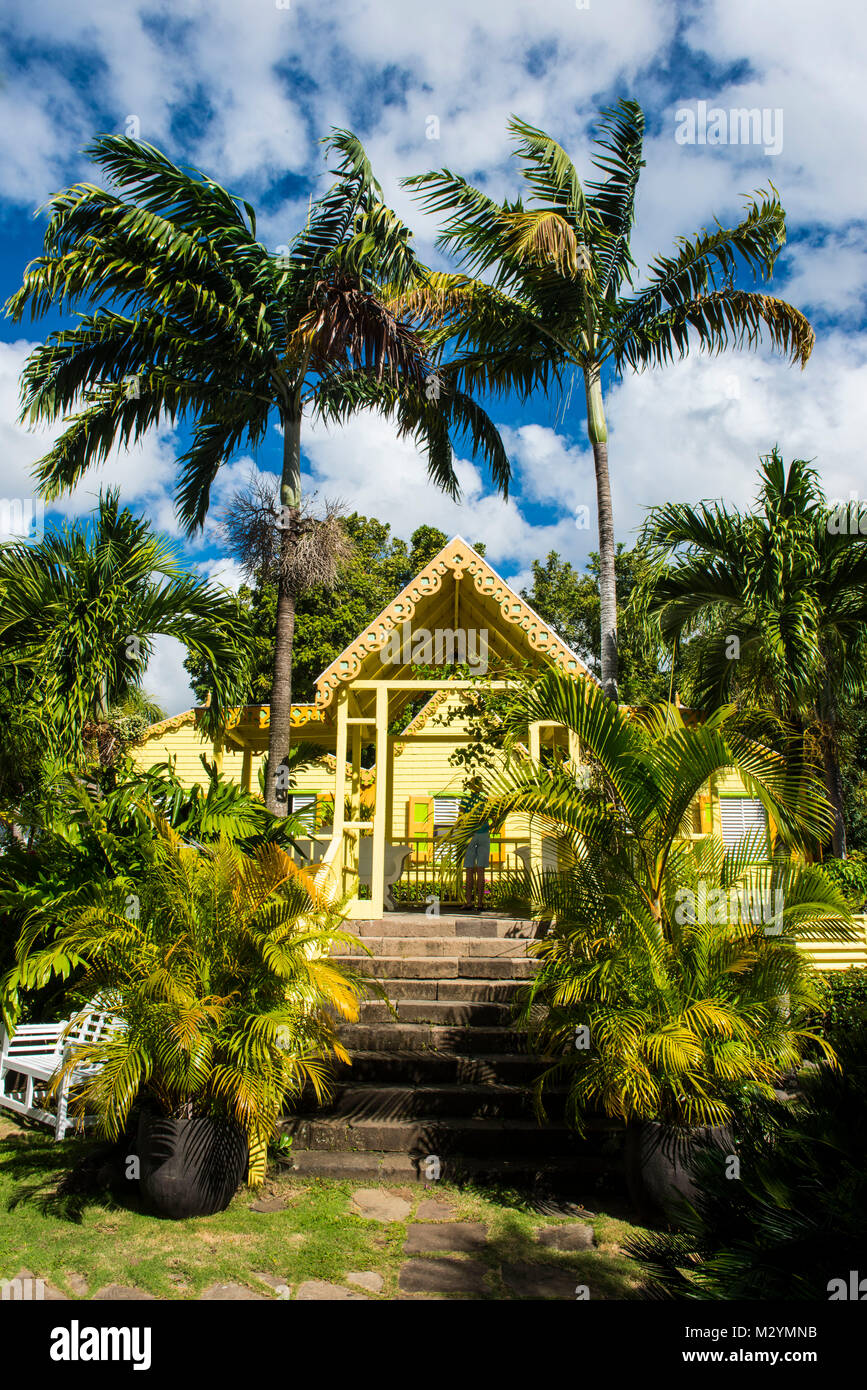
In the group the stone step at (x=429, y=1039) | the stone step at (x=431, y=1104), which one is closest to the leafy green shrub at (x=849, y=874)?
the stone step at (x=429, y=1039)

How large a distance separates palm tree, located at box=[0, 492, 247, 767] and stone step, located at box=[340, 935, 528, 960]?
342 cm

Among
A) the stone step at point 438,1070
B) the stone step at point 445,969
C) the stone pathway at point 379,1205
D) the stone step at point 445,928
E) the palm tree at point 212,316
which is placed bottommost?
the stone pathway at point 379,1205

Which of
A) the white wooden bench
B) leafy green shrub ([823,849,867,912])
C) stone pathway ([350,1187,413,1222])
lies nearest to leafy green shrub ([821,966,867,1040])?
leafy green shrub ([823,849,867,912])

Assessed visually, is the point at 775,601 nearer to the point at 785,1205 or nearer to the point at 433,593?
the point at 433,593

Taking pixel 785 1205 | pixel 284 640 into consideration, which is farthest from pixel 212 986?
pixel 284 640

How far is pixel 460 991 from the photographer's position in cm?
737

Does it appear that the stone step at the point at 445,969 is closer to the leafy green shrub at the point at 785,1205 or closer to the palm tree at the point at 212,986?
the palm tree at the point at 212,986

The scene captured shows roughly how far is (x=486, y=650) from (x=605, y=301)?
16.7ft

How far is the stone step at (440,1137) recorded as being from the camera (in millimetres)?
5617

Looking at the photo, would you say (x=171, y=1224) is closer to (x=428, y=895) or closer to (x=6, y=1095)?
(x=6, y=1095)

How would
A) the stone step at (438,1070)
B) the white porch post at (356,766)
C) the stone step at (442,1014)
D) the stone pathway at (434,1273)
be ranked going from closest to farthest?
the stone pathway at (434,1273) < the stone step at (438,1070) < the stone step at (442,1014) < the white porch post at (356,766)

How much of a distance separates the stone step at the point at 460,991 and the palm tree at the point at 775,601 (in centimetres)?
441

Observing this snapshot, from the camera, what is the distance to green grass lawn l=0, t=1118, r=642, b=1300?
4039mm

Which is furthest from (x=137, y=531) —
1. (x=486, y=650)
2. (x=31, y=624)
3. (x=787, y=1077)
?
(x=787, y=1077)
